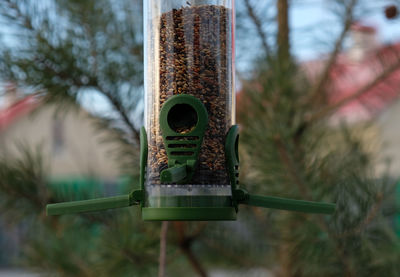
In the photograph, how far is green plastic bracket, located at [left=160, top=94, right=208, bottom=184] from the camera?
3.49ft

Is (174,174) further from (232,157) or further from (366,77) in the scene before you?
(366,77)

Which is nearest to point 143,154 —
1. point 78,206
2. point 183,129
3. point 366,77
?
point 183,129

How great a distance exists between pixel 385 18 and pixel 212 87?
1.52 ft

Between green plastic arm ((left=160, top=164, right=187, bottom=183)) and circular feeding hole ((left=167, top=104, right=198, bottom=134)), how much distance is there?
84mm

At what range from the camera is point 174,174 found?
3.11 feet

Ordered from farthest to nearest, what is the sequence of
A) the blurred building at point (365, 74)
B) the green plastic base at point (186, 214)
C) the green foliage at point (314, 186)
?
the blurred building at point (365, 74) → the green foliage at point (314, 186) → the green plastic base at point (186, 214)

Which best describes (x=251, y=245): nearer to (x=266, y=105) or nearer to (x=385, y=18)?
(x=266, y=105)

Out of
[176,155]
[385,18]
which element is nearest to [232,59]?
[176,155]

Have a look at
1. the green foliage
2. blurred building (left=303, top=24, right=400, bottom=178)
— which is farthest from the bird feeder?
blurred building (left=303, top=24, right=400, bottom=178)

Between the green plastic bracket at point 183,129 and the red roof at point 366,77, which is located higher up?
the red roof at point 366,77

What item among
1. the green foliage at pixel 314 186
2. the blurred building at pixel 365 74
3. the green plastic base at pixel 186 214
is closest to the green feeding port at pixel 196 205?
the green plastic base at pixel 186 214

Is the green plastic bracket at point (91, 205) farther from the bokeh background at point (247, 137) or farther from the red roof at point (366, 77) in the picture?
the red roof at point (366, 77)

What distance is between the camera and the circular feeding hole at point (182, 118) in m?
1.10

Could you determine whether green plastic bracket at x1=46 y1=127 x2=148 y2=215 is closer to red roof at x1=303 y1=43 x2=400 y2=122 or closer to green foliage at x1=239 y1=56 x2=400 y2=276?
green foliage at x1=239 y1=56 x2=400 y2=276
